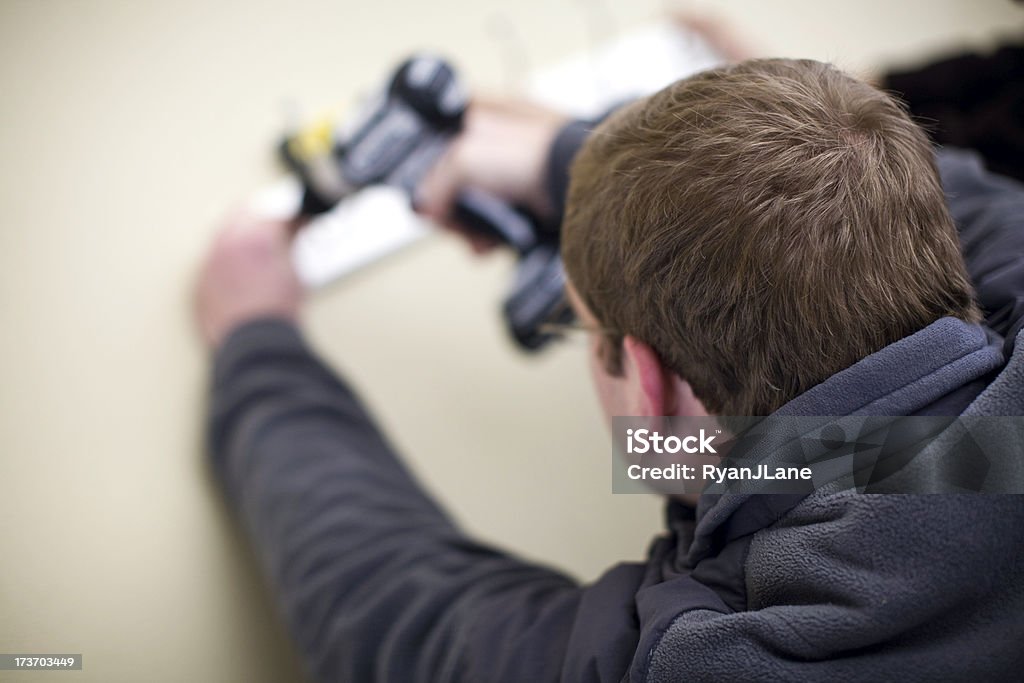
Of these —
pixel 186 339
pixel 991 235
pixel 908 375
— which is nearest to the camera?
pixel 908 375

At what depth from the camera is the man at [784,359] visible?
35cm

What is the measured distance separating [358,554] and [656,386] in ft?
0.84

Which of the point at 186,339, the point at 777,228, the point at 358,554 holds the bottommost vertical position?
the point at 358,554

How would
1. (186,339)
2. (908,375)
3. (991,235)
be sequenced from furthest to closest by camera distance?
(186,339), (991,235), (908,375)

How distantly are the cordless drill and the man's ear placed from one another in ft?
0.68

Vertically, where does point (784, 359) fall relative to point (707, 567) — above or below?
above

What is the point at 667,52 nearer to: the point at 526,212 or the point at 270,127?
the point at 526,212

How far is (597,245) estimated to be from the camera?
427 millimetres

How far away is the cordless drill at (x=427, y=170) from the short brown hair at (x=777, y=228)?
244 mm

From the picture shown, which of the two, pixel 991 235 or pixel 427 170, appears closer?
pixel 991 235

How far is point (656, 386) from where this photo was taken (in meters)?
0.43

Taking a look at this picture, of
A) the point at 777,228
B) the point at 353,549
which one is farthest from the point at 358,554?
the point at 777,228

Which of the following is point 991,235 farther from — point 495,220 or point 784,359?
point 495,220

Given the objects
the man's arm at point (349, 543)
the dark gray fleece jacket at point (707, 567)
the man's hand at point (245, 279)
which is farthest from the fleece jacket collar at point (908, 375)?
the man's hand at point (245, 279)
